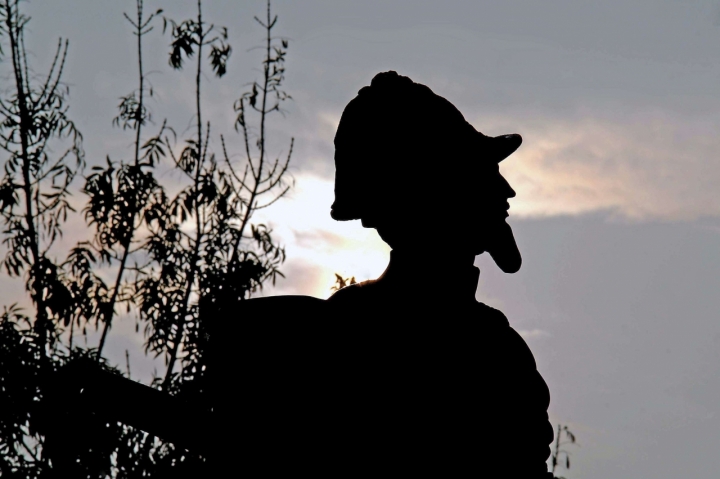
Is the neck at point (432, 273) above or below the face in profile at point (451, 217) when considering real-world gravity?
below

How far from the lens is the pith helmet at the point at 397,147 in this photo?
8.30ft

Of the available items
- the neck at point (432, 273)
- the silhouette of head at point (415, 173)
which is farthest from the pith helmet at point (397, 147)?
the neck at point (432, 273)

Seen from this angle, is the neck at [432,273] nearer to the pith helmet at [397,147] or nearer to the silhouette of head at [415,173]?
the silhouette of head at [415,173]

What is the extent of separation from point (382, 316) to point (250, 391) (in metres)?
0.44

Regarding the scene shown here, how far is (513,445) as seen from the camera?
2.49m

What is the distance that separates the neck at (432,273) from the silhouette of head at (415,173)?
3cm

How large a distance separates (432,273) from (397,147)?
38 cm

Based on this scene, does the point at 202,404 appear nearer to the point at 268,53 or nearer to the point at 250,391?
the point at 250,391

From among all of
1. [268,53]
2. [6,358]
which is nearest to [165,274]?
[6,358]

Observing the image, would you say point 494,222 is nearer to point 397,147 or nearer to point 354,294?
point 397,147

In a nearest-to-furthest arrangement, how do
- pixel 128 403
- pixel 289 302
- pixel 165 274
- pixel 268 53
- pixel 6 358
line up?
pixel 128 403, pixel 289 302, pixel 6 358, pixel 165 274, pixel 268 53

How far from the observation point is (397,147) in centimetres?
253

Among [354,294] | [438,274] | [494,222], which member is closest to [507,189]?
[494,222]

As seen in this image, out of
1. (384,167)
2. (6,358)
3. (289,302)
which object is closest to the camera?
(289,302)
